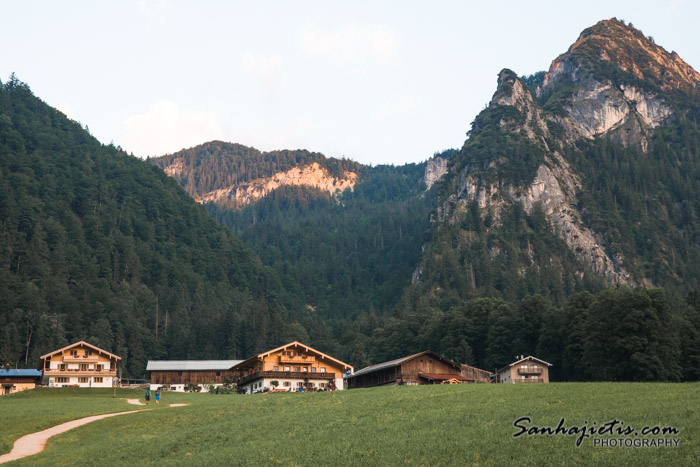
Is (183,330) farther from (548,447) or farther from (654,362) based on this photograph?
(548,447)

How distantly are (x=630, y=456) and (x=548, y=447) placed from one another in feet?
13.4

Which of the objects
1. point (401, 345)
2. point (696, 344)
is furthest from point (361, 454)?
point (401, 345)

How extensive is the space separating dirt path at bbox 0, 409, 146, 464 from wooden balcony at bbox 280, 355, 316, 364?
47.6 metres

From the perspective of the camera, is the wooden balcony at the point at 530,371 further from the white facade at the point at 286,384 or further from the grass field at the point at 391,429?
the grass field at the point at 391,429

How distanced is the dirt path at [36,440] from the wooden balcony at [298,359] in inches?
1874

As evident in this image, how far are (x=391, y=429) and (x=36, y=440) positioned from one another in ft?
87.5

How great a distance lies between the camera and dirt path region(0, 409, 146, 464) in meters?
48.2

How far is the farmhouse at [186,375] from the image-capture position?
137500mm

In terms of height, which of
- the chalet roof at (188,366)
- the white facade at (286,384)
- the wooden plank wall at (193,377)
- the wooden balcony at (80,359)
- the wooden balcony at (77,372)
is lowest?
the white facade at (286,384)

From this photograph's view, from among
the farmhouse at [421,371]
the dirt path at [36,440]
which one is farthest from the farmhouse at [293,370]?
the dirt path at [36,440]

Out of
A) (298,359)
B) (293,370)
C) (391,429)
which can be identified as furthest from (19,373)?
(391,429)

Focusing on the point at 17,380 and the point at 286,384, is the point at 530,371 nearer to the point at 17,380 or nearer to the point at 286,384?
the point at 286,384

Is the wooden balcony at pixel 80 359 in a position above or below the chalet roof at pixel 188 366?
above

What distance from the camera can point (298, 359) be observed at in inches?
4505
